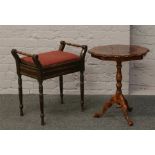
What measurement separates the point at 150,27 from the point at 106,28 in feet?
1.54

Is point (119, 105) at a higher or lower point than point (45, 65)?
lower

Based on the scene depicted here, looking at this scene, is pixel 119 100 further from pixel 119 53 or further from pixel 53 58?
pixel 53 58

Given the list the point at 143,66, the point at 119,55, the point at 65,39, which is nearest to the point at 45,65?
the point at 119,55

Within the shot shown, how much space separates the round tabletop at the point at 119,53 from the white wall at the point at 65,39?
1.90ft

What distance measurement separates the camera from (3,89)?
4.17m

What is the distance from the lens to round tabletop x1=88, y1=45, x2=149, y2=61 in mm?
3047

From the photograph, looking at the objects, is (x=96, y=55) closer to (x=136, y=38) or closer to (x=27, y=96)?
(x=136, y=38)

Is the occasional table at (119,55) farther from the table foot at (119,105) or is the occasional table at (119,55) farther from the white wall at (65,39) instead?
the white wall at (65,39)

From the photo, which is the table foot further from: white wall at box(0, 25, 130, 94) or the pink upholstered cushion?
white wall at box(0, 25, 130, 94)

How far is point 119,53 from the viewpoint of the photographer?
10.2 feet

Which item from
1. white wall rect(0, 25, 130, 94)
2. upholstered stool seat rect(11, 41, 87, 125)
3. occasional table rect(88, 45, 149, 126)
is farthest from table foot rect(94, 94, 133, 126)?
white wall rect(0, 25, 130, 94)

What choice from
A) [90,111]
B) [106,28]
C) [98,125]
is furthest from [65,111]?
[106,28]

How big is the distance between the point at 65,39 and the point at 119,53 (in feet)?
3.24

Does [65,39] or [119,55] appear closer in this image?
[119,55]
